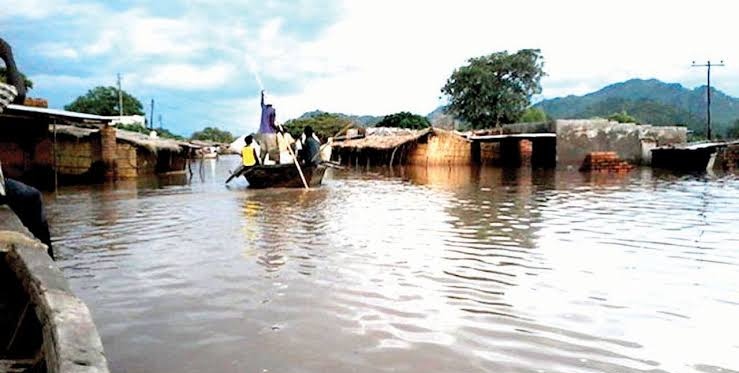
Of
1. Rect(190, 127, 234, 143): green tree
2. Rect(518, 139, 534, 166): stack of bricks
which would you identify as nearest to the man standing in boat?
Rect(518, 139, 534, 166): stack of bricks

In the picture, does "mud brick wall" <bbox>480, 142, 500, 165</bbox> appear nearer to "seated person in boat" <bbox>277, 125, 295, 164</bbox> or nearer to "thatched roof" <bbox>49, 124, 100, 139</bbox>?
"seated person in boat" <bbox>277, 125, 295, 164</bbox>

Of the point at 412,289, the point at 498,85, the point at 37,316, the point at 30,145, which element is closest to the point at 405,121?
the point at 498,85

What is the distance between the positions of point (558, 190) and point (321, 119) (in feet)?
137

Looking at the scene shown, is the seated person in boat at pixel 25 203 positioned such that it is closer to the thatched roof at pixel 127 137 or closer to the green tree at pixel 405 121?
the thatched roof at pixel 127 137

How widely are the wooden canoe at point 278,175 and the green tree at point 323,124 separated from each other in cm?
3101

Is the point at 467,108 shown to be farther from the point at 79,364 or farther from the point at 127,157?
the point at 79,364

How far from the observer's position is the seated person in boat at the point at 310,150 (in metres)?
15.3

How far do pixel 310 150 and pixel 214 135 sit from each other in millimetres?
62501

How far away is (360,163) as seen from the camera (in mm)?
39125

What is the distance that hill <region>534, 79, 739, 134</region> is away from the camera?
67844 millimetres

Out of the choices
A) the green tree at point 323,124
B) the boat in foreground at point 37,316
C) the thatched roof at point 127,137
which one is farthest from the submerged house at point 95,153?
the green tree at point 323,124

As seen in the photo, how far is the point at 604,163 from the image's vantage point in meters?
25.3

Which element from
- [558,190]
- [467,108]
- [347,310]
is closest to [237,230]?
[347,310]

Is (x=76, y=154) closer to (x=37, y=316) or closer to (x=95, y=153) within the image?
(x=95, y=153)
